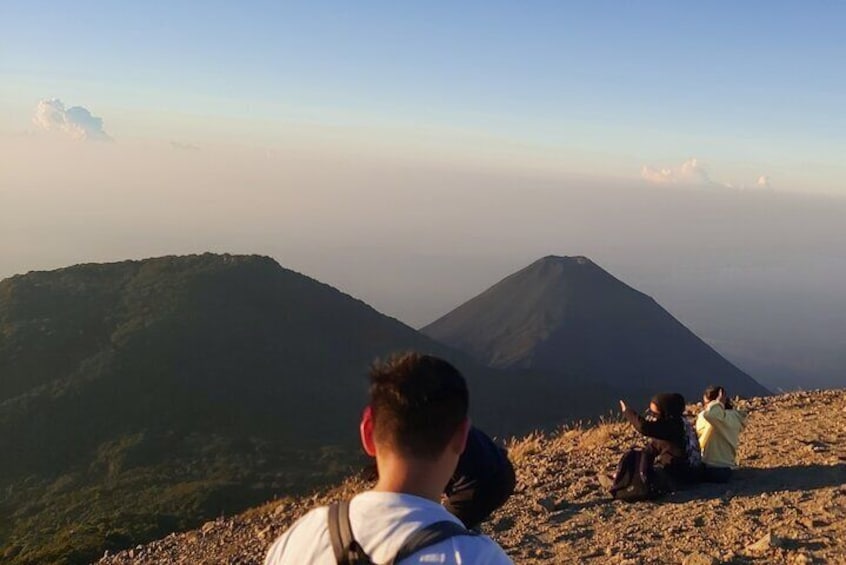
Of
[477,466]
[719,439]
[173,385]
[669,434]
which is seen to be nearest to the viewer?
[477,466]

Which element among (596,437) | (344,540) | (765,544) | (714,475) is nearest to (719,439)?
(714,475)

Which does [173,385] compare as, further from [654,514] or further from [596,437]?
[654,514]

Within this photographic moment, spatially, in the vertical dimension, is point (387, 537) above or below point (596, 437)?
above

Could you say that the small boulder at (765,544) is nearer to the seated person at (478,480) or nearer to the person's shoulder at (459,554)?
the seated person at (478,480)

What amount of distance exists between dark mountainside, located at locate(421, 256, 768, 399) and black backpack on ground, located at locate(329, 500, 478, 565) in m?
77.6

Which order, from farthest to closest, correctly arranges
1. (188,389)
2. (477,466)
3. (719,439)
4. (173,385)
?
1. (188,389)
2. (173,385)
3. (719,439)
4. (477,466)

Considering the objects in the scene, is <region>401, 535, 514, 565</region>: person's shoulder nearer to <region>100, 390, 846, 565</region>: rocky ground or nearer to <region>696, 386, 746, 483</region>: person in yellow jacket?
<region>100, 390, 846, 565</region>: rocky ground

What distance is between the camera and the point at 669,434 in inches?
274

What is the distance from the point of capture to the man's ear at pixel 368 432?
212 cm

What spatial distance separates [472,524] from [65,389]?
58507mm

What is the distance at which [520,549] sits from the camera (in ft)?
21.1

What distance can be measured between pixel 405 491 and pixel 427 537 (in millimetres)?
173

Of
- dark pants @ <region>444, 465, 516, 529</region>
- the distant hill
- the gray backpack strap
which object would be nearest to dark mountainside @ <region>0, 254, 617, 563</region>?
the distant hill

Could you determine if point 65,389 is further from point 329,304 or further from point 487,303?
point 487,303
